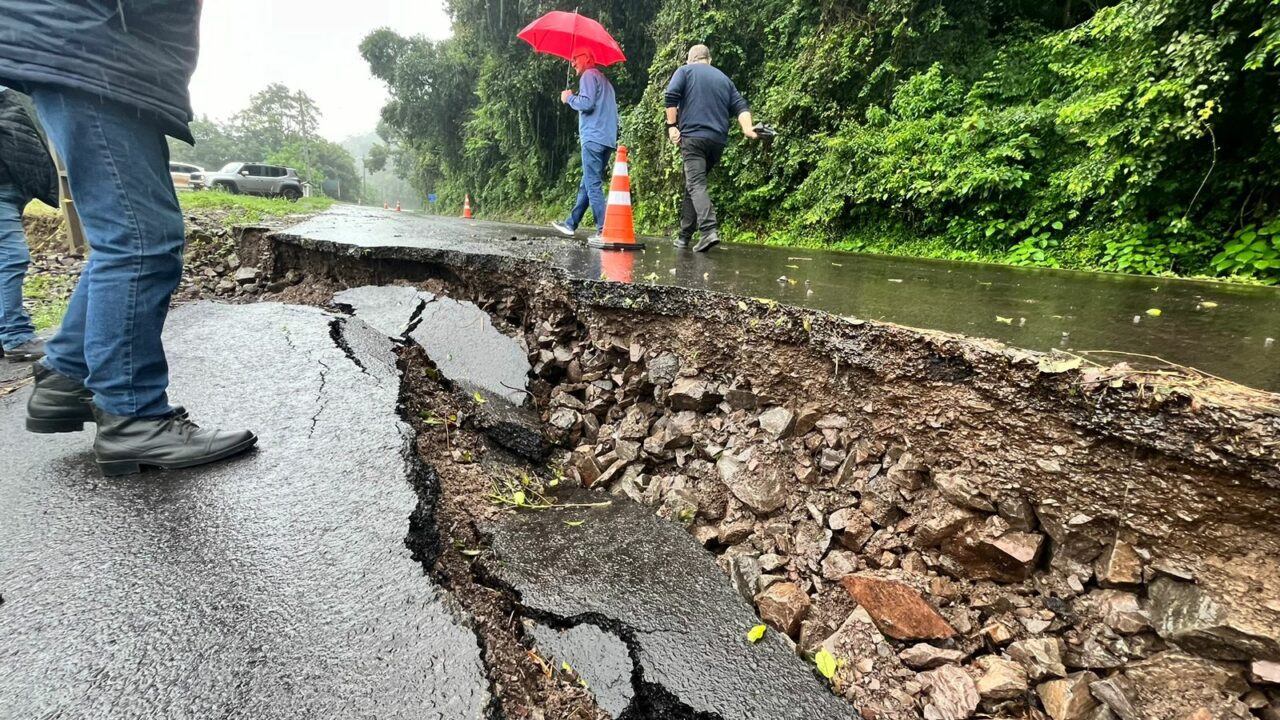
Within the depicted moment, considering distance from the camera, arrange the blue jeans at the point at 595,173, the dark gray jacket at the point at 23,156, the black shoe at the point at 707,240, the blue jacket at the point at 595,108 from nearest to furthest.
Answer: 1. the dark gray jacket at the point at 23,156
2. the black shoe at the point at 707,240
3. the blue jacket at the point at 595,108
4. the blue jeans at the point at 595,173

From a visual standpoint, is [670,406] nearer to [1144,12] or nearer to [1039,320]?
[1039,320]

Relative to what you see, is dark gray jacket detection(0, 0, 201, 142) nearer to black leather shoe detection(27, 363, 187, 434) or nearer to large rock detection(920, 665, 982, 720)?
black leather shoe detection(27, 363, 187, 434)

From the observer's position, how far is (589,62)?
5.54 metres

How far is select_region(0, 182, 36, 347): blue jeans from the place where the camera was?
2887 millimetres

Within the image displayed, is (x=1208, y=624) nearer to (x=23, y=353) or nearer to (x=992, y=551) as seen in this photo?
(x=992, y=551)

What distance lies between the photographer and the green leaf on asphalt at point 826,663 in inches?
63.0

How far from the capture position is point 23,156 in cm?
289

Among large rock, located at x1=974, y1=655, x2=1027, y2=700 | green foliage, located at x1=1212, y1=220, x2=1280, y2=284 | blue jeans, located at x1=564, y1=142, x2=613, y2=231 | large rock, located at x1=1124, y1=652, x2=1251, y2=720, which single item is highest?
blue jeans, located at x1=564, y1=142, x2=613, y2=231

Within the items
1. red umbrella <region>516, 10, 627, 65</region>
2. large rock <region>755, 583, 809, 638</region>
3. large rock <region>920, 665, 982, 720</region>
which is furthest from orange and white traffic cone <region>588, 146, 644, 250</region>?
large rock <region>920, 665, 982, 720</region>

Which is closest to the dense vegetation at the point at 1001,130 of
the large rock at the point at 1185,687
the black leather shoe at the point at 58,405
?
the large rock at the point at 1185,687

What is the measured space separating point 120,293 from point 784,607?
232 centimetres

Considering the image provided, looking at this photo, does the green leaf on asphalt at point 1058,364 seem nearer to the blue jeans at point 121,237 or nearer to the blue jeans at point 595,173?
the blue jeans at point 121,237

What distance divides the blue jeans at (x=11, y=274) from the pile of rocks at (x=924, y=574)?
3.11 meters

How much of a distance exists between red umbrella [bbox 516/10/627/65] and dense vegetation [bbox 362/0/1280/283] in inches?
124
